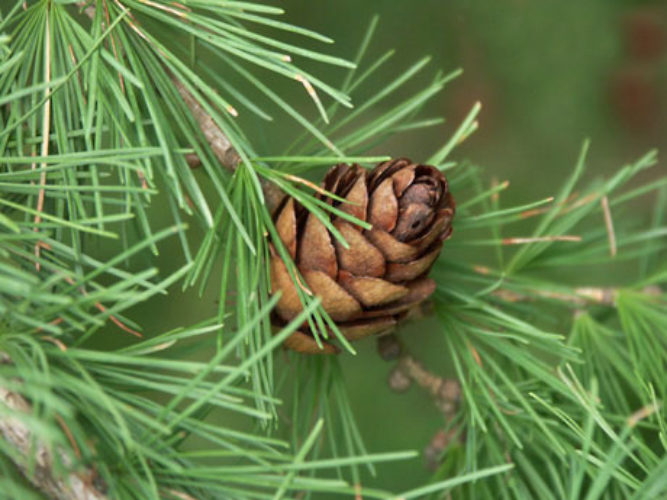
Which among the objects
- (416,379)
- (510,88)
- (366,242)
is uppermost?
(510,88)

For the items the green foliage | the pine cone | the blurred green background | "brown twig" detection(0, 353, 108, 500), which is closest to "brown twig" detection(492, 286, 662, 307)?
the green foliage

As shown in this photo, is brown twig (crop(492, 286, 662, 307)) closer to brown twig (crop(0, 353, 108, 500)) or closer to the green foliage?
the green foliage

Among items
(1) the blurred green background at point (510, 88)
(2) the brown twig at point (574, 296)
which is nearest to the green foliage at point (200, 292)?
(2) the brown twig at point (574, 296)

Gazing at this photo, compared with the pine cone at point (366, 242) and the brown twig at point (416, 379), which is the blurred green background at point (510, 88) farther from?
the pine cone at point (366, 242)

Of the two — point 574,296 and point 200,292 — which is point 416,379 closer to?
point 574,296

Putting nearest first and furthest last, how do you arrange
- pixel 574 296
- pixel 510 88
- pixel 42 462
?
pixel 42 462, pixel 574 296, pixel 510 88

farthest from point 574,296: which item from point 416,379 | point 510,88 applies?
point 510,88
